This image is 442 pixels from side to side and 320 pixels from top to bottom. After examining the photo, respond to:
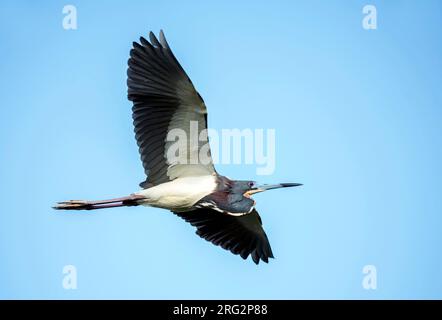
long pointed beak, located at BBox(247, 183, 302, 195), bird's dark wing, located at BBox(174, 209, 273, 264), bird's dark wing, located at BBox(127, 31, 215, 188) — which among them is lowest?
bird's dark wing, located at BBox(174, 209, 273, 264)

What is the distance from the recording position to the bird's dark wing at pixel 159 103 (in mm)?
10586

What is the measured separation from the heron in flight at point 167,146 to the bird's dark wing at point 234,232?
42.0 inches

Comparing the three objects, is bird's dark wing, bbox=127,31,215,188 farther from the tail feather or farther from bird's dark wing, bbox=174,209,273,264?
bird's dark wing, bbox=174,209,273,264

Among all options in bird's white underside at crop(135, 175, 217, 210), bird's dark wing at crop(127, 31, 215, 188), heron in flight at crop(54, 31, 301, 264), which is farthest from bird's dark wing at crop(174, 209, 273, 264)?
bird's dark wing at crop(127, 31, 215, 188)

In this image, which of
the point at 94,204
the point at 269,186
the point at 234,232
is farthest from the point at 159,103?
the point at 234,232

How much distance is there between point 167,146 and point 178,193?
71cm

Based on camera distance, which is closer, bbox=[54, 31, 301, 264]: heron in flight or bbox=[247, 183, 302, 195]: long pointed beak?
bbox=[54, 31, 301, 264]: heron in flight

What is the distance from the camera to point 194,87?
412 inches

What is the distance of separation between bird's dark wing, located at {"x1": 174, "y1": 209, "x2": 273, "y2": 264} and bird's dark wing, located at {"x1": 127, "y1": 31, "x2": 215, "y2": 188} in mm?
1490

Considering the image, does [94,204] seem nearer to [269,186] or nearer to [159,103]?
[159,103]

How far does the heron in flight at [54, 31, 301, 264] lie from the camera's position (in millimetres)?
10594

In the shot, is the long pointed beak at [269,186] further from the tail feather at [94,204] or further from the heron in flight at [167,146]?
the tail feather at [94,204]
